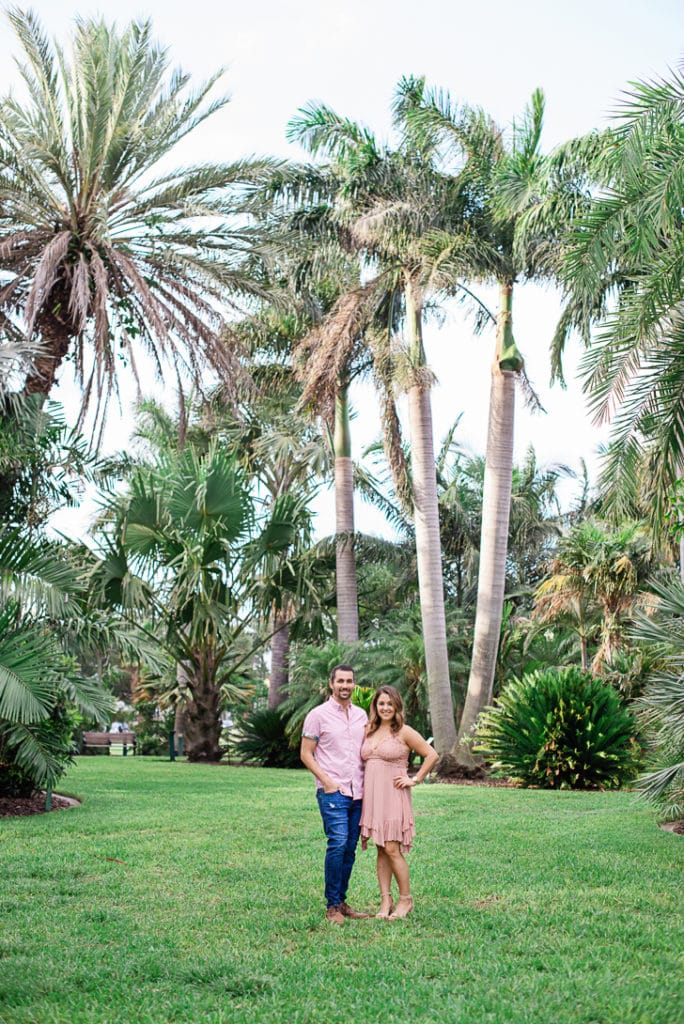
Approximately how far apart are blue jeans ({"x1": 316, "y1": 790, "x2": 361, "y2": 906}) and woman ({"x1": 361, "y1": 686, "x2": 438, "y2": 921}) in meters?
0.10

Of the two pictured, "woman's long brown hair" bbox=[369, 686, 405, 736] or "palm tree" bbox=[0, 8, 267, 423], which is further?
"palm tree" bbox=[0, 8, 267, 423]

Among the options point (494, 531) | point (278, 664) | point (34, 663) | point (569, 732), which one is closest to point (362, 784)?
point (34, 663)

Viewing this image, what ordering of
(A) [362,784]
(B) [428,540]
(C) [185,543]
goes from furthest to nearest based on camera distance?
(C) [185,543] → (B) [428,540] → (A) [362,784]

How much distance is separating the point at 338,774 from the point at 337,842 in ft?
1.30

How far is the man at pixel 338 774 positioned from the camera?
6.14 meters

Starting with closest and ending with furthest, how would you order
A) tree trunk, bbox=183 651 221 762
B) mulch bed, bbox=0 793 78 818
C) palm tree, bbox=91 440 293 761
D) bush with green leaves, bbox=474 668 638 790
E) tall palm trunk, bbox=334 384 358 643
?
mulch bed, bbox=0 793 78 818, bush with green leaves, bbox=474 668 638 790, palm tree, bbox=91 440 293 761, tree trunk, bbox=183 651 221 762, tall palm trunk, bbox=334 384 358 643

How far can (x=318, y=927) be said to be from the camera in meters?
5.91

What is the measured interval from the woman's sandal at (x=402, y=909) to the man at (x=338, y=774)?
0.20 m

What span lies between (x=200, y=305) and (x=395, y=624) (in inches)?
446

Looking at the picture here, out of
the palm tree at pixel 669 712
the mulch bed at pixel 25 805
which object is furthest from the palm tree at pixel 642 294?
the mulch bed at pixel 25 805

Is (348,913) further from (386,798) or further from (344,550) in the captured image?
(344,550)

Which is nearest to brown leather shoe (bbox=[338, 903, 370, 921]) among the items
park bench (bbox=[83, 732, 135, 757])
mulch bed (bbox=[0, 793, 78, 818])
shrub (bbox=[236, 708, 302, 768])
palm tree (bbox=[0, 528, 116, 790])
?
palm tree (bbox=[0, 528, 116, 790])

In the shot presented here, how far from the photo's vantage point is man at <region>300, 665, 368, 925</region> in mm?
6145

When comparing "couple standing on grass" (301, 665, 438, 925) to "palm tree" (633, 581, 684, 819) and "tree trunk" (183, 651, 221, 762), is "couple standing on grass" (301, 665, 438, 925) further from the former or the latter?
"tree trunk" (183, 651, 221, 762)
